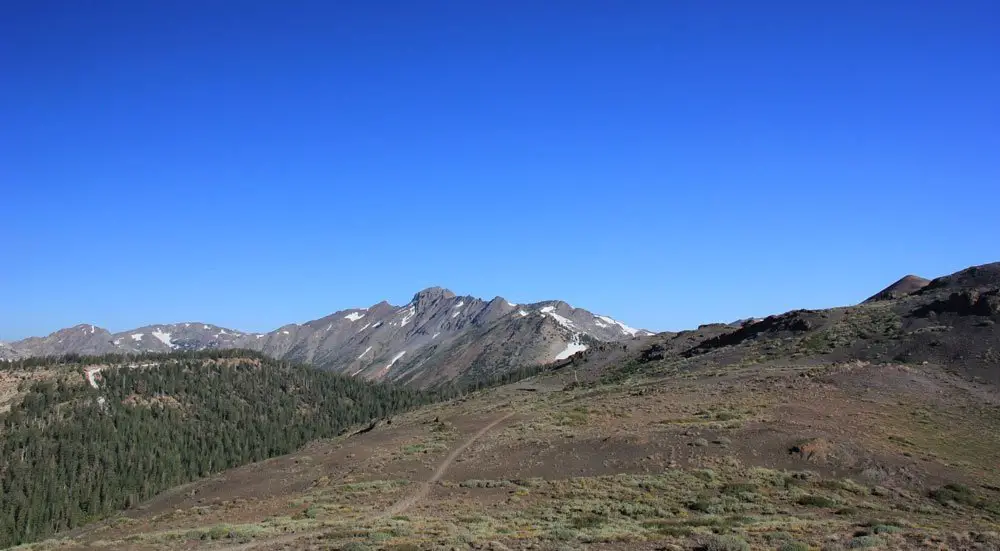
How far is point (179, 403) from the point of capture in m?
183

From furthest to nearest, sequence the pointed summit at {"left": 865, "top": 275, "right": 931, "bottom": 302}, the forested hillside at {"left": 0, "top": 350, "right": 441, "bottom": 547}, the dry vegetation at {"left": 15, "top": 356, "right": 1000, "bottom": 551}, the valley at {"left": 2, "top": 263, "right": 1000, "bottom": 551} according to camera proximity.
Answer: the pointed summit at {"left": 865, "top": 275, "right": 931, "bottom": 302}
the forested hillside at {"left": 0, "top": 350, "right": 441, "bottom": 547}
the valley at {"left": 2, "top": 263, "right": 1000, "bottom": 551}
the dry vegetation at {"left": 15, "top": 356, "right": 1000, "bottom": 551}

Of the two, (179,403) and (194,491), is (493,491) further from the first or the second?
(179,403)

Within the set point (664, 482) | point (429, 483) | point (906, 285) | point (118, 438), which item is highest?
point (906, 285)

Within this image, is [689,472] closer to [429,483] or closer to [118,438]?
[429,483]

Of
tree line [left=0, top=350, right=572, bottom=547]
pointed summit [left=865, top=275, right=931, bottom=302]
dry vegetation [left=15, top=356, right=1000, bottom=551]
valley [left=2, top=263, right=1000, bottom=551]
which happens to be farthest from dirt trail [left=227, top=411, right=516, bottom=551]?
pointed summit [left=865, top=275, right=931, bottom=302]

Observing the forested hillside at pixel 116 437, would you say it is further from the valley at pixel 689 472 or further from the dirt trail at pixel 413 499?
the dirt trail at pixel 413 499

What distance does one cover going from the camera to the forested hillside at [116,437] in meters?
122

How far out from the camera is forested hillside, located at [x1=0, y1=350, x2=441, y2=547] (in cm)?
12181

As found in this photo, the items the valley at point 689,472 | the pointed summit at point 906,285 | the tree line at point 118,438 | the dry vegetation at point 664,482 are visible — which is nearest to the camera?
the dry vegetation at point 664,482

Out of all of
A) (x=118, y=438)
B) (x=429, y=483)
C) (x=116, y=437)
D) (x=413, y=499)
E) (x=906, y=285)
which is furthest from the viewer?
(x=116, y=437)

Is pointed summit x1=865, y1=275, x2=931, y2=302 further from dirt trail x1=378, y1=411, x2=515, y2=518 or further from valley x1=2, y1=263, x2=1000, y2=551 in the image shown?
dirt trail x1=378, y1=411, x2=515, y2=518

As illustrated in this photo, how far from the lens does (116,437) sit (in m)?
153

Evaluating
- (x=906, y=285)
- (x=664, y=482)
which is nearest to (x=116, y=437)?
(x=664, y=482)

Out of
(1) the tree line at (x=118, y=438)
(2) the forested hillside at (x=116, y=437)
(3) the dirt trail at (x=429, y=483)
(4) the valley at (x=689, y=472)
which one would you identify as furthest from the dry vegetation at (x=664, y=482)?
(2) the forested hillside at (x=116, y=437)
